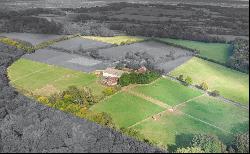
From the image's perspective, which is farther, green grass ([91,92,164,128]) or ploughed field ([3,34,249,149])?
green grass ([91,92,164,128])

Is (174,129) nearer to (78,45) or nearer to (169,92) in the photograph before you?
(169,92)

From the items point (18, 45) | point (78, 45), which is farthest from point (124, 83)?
point (18, 45)

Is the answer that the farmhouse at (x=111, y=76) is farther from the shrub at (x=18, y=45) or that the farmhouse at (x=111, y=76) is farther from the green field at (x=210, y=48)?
the shrub at (x=18, y=45)

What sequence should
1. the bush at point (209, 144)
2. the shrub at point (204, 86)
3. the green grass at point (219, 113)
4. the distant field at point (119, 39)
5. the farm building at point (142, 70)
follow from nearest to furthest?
the bush at point (209, 144), the green grass at point (219, 113), the shrub at point (204, 86), the farm building at point (142, 70), the distant field at point (119, 39)

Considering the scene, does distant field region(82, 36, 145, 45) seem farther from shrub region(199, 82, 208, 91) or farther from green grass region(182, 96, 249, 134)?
green grass region(182, 96, 249, 134)

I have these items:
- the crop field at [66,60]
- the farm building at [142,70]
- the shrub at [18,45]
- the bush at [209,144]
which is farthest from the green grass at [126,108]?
the shrub at [18,45]

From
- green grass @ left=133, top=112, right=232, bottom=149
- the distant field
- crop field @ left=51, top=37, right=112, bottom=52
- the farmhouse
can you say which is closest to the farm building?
the farmhouse

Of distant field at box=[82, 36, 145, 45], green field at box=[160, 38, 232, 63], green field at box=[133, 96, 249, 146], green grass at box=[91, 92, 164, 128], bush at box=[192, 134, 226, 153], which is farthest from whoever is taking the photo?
distant field at box=[82, 36, 145, 45]

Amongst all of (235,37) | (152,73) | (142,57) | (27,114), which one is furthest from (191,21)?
(27,114)
